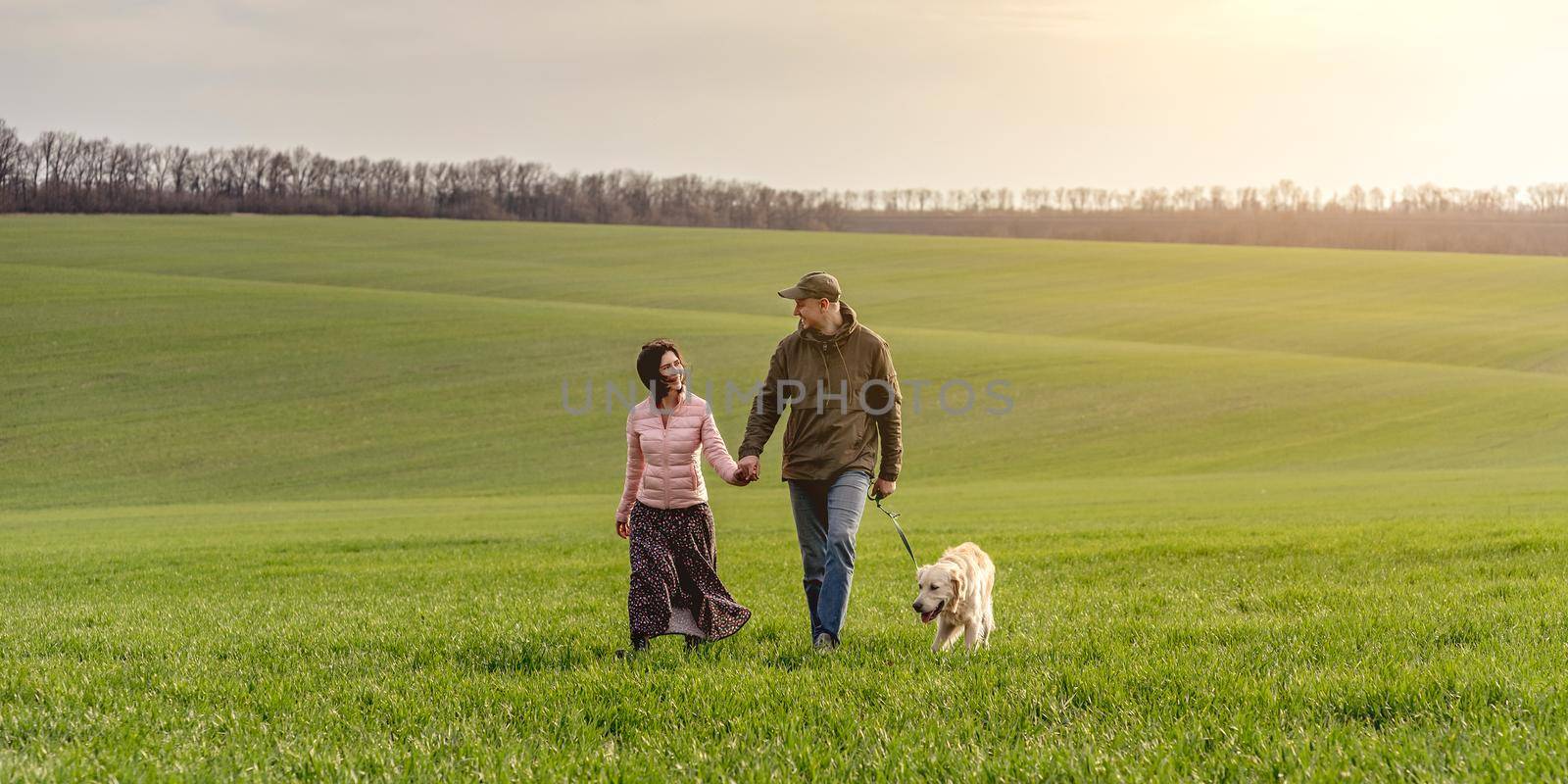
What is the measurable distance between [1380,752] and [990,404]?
4649 cm

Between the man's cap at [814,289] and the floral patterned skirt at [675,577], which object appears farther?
the floral patterned skirt at [675,577]

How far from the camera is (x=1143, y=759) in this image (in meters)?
5.22

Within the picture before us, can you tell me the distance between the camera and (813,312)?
851 centimetres

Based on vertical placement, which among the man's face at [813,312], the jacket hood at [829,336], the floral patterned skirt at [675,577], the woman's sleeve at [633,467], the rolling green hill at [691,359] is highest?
the man's face at [813,312]

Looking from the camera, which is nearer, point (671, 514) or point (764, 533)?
point (671, 514)

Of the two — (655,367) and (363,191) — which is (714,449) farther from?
(363,191)

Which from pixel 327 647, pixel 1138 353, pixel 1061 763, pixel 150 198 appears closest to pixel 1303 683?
pixel 1061 763

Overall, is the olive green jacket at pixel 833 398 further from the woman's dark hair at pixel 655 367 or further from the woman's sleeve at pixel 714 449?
the woman's dark hair at pixel 655 367

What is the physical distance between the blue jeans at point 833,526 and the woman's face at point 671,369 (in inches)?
41.2

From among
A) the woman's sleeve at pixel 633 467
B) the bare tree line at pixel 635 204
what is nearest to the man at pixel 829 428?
the woman's sleeve at pixel 633 467

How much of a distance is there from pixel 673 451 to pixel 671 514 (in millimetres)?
460

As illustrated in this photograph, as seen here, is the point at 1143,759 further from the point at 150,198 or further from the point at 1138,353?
the point at 150,198

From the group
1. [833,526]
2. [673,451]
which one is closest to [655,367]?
[673,451]

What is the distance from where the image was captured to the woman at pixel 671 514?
8.63 meters
